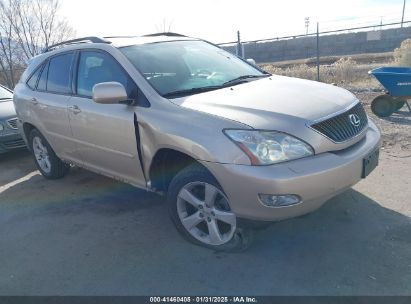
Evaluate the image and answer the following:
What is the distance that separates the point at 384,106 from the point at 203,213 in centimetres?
504

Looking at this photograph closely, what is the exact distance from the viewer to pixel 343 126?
3.06 metres

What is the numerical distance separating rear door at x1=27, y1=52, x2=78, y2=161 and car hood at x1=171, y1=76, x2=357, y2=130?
71.7 inches

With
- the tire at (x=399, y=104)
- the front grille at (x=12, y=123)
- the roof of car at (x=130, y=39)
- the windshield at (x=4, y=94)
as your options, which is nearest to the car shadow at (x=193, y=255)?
the roof of car at (x=130, y=39)

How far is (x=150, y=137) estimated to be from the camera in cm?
331

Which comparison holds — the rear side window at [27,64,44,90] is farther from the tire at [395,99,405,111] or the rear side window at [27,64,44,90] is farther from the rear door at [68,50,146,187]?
the tire at [395,99,405,111]

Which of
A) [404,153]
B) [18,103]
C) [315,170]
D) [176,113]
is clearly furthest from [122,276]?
[404,153]

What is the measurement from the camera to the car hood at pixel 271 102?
2.85 meters

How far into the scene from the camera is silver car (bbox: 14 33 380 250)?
2729mm

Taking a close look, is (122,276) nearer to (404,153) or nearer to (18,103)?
(18,103)

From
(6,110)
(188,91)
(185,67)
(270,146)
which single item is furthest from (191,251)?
(6,110)

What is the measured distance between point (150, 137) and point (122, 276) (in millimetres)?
1147

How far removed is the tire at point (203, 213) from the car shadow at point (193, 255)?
11 centimetres

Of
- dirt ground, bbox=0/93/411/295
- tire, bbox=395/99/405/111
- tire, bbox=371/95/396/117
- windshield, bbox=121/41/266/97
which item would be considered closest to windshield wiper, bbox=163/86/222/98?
windshield, bbox=121/41/266/97

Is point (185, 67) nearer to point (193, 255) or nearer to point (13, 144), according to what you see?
point (193, 255)
